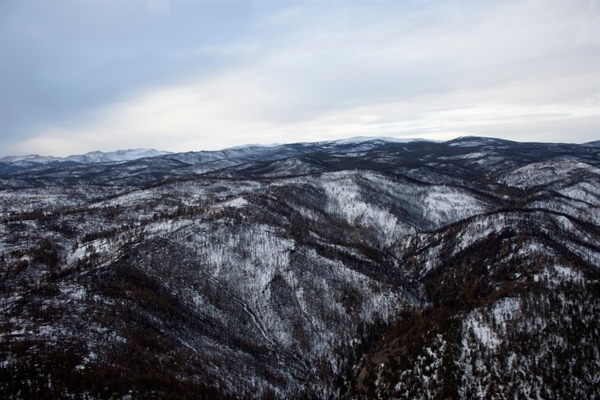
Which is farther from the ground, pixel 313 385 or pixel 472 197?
pixel 472 197

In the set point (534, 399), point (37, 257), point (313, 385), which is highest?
point (37, 257)

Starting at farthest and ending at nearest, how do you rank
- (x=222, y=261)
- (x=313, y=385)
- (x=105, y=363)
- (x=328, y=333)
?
(x=222, y=261) < (x=328, y=333) < (x=313, y=385) < (x=105, y=363)

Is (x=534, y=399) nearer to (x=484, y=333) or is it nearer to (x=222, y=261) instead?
(x=484, y=333)

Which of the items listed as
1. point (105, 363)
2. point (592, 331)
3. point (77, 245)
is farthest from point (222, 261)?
point (592, 331)

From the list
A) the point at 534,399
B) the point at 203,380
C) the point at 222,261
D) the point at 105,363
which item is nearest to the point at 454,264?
the point at 534,399

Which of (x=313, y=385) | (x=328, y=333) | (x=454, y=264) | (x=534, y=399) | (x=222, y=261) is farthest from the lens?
(x=454, y=264)

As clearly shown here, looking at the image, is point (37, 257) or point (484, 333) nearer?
point (484, 333)
